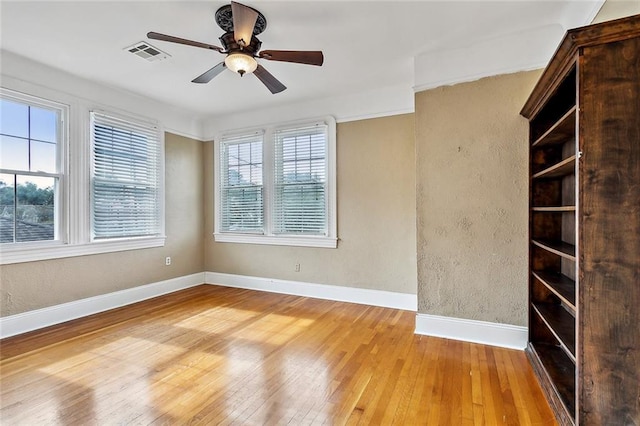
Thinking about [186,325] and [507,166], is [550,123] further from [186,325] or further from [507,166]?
[186,325]

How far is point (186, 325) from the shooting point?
3.35 metres

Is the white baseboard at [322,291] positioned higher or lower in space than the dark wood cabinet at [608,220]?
lower

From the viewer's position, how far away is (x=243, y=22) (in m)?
2.09

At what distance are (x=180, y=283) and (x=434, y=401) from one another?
4.09 metres

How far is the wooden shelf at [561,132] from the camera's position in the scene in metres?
1.82

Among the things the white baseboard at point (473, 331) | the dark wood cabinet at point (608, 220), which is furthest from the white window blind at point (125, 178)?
the dark wood cabinet at point (608, 220)

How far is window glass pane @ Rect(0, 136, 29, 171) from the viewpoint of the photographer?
3033mm

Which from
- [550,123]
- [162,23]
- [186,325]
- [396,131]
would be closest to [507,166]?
[550,123]

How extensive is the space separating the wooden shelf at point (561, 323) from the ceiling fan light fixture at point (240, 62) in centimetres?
280

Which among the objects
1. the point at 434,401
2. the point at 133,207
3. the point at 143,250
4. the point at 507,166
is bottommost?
the point at 434,401

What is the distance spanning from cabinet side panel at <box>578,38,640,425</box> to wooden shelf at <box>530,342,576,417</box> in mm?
327

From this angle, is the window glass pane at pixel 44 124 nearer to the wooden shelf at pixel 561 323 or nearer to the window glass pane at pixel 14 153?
the window glass pane at pixel 14 153

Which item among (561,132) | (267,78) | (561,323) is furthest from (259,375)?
(561,132)

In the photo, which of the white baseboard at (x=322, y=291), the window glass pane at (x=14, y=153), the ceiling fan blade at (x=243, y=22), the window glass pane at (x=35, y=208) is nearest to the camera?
the ceiling fan blade at (x=243, y=22)
